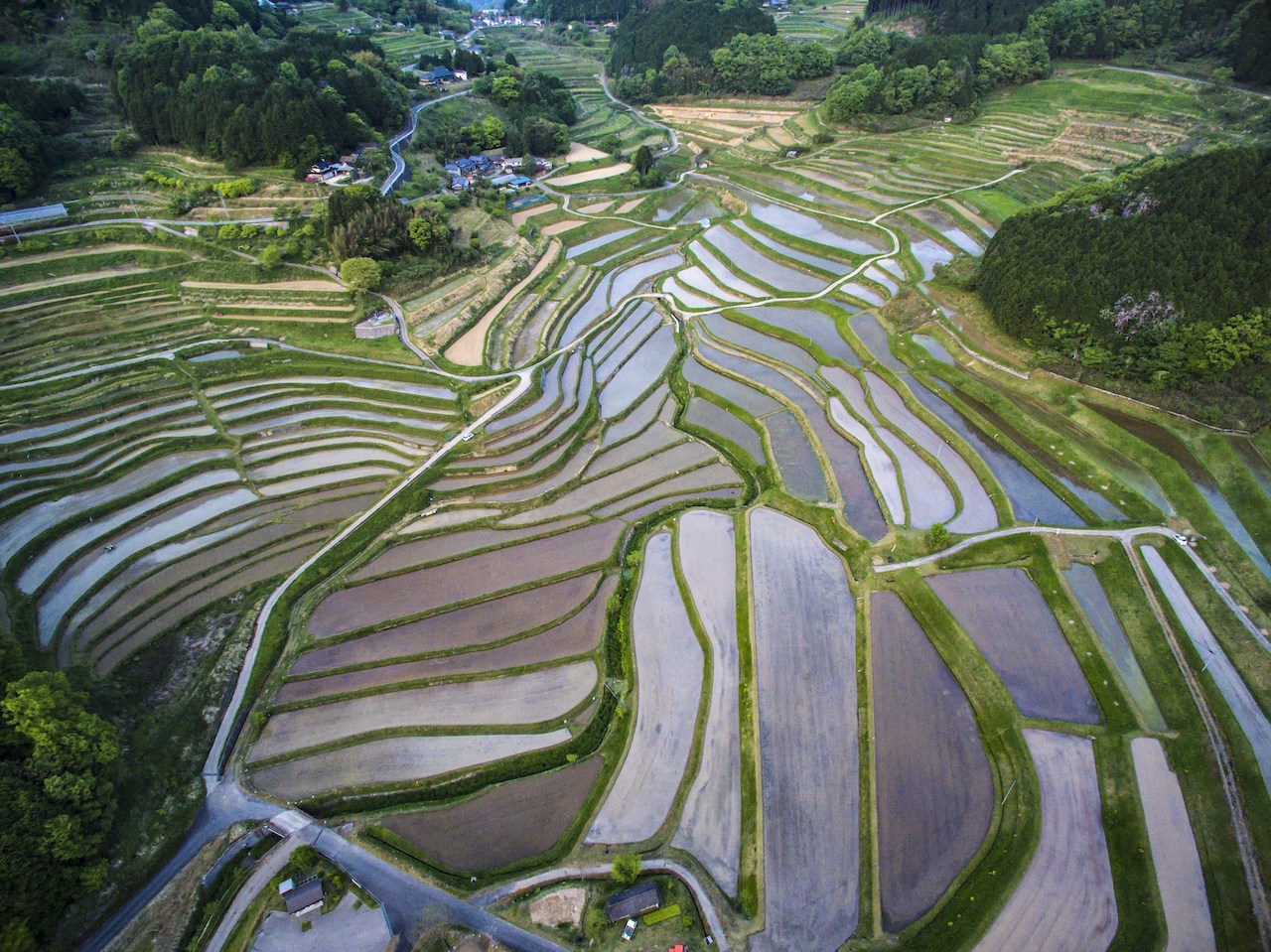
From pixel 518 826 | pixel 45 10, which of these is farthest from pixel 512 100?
pixel 518 826

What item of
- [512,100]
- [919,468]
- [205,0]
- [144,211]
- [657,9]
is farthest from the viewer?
[657,9]

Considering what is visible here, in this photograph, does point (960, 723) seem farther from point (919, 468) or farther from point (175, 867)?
point (175, 867)

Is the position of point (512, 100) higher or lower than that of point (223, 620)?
higher

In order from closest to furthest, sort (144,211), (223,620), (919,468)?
(223,620), (919,468), (144,211)

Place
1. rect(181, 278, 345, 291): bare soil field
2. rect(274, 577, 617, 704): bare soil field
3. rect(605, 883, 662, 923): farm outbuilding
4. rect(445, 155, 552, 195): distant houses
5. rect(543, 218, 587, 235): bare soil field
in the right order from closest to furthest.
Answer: rect(605, 883, 662, 923): farm outbuilding, rect(274, 577, 617, 704): bare soil field, rect(181, 278, 345, 291): bare soil field, rect(543, 218, 587, 235): bare soil field, rect(445, 155, 552, 195): distant houses

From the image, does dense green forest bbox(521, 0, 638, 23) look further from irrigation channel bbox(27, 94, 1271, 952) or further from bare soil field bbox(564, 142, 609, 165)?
irrigation channel bbox(27, 94, 1271, 952)

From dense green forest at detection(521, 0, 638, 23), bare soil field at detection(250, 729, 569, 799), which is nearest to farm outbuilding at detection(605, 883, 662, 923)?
bare soil field at detection(250, 729, 569, 799)
